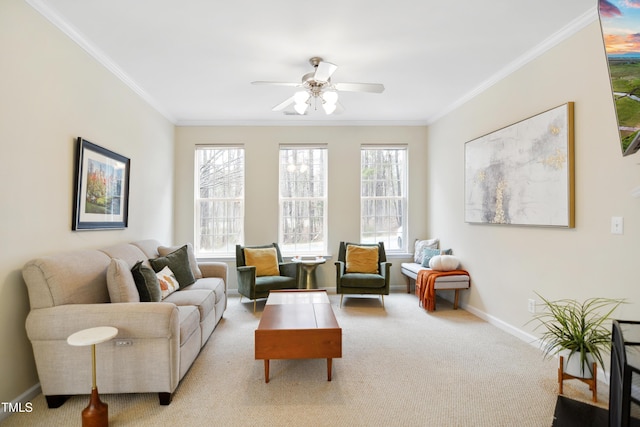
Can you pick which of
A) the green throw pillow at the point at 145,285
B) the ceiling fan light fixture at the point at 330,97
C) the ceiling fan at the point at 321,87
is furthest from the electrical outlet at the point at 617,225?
the green throw pillow at the point at 145,285

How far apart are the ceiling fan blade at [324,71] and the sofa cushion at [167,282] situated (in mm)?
2397

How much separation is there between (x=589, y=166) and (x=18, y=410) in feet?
14.4

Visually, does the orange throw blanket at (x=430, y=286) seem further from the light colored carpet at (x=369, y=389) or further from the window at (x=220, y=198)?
the window at (x=220, y=198)

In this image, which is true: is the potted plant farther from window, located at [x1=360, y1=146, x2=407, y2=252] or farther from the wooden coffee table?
window, located at [x1=360, y1=146, x2=407, y2=252]

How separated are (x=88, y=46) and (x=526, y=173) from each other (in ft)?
13.7

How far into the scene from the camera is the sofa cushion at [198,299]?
2.93 m

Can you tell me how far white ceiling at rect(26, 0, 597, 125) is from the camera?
2.38m

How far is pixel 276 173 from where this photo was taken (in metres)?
5.27

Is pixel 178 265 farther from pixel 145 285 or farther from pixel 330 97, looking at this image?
pixel 330 97

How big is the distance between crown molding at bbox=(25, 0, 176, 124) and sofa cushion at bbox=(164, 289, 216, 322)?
2338 millimetres

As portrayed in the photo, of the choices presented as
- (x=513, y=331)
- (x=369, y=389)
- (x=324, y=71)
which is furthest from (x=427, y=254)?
(x=324, y=71)

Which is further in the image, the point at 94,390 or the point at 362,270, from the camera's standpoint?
the point at 362,270

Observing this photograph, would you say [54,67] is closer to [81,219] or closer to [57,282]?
[81,219]

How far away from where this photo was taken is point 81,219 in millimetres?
2787
